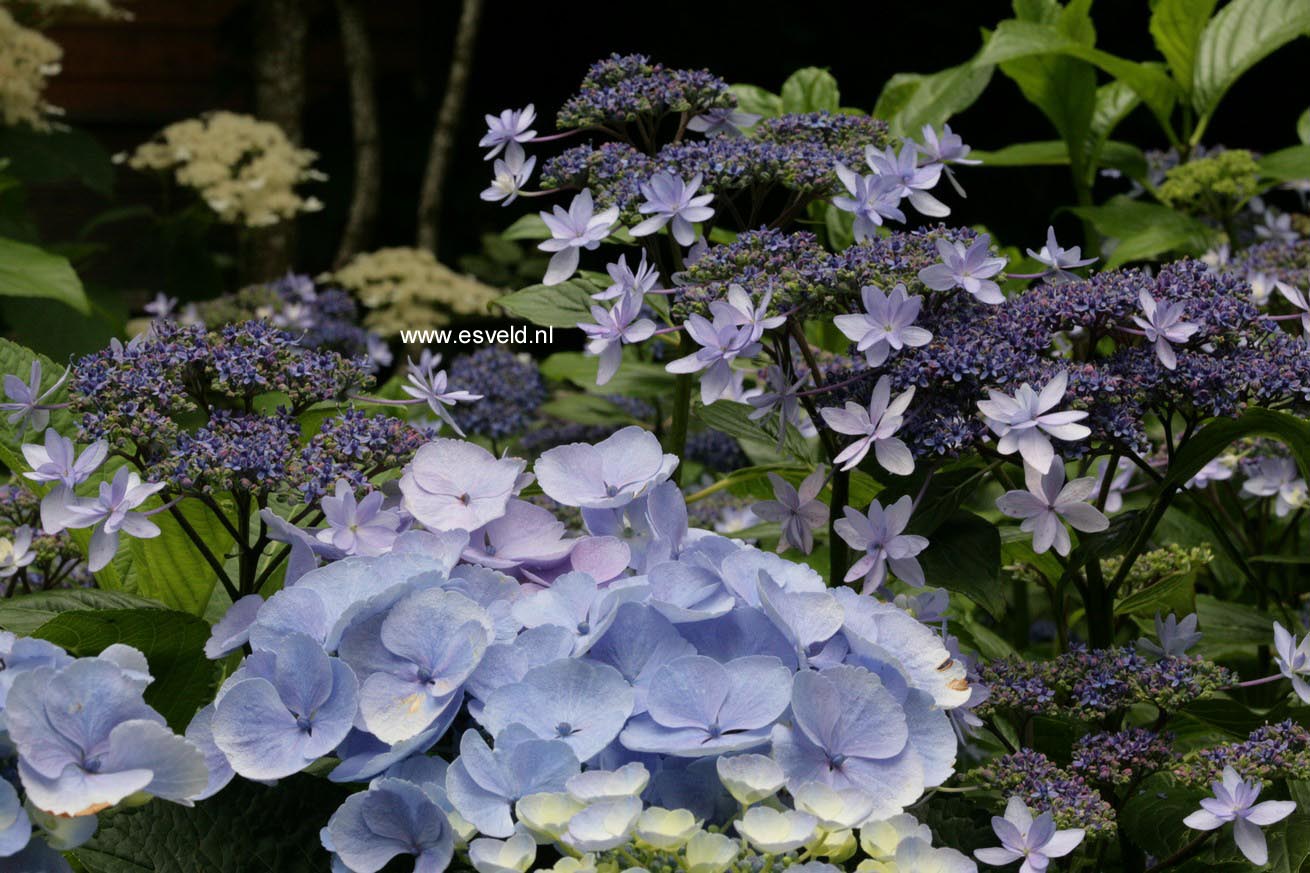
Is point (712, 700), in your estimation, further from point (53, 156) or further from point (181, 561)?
point (53, 156)

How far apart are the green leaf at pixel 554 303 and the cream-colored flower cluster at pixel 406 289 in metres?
1.74

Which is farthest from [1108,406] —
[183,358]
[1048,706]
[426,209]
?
[426,209]

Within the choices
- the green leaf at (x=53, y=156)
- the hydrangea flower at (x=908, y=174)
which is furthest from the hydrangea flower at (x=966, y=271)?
the green leaf at (x=53, y=156)

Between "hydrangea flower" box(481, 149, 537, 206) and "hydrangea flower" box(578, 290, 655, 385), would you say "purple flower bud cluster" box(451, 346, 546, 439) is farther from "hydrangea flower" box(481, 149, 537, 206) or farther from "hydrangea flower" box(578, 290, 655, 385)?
"hydrangea flower" box(578, 290, 655, 385)

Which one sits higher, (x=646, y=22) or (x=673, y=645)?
(x=673, y=645)

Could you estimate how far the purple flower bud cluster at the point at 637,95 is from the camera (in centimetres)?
122

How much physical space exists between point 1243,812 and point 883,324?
37cm

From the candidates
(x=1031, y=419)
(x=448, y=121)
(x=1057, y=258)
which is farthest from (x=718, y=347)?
(x=448, y=121)

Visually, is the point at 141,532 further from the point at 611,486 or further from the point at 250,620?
the point at 611,486

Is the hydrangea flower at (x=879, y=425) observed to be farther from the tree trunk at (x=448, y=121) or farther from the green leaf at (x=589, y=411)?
the tree trunk at (x=448, y=121)

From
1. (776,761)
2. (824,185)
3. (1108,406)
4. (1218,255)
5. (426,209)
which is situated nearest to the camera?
(776,761)

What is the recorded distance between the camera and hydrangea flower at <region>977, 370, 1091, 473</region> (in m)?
0.86

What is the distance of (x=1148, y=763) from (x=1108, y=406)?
232 mm

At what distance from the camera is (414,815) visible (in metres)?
0.69
